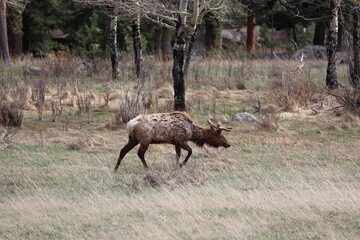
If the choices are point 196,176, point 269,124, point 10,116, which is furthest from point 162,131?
point 10,116

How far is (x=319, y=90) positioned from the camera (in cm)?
2005

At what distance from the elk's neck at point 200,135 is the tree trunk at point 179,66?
6064 millimetres

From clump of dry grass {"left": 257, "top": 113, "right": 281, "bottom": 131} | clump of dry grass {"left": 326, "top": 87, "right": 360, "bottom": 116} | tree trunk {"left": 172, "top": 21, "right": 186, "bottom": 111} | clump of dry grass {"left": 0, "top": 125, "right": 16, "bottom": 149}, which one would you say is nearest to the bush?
→ clump of dry grass {"left": 0, "top": 125, "right": 16, "bottom": 149}

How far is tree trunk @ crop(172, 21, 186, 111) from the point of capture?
17.4m

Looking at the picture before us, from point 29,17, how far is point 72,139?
2551 centimetres

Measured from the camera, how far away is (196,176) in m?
10.1

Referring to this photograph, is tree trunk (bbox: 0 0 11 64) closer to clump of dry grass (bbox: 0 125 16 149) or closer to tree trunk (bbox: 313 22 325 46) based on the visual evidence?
clump of dry grass (bbox: 0 125 16 149)

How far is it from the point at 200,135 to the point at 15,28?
78.6ft

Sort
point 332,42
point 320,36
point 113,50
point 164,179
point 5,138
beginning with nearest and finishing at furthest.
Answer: point 164,179 → point 5,138 → point 332,42 → point 113,50 → point 320,36

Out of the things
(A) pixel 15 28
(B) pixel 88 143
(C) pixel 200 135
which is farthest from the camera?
(A) pixel 15 28

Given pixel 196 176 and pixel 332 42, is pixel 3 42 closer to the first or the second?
pixel 332 42

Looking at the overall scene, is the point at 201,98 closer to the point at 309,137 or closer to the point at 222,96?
the point at 222,96

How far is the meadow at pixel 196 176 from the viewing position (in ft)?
26.0

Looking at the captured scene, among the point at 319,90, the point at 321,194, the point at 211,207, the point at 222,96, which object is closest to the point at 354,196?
the point at 321,194
